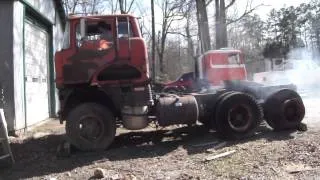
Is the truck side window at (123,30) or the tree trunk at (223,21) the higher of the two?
the tree trunk at (223,21)

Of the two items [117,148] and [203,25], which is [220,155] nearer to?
[117,148]

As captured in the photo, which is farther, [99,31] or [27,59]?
[27,59]

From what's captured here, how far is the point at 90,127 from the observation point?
11.8 metres

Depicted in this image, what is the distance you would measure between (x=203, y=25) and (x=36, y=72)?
21.4 m

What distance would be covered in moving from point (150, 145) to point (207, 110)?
1.68 meters

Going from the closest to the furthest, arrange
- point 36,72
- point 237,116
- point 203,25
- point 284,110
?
point 237,116, point 284,110, point 36,72, point 203,25

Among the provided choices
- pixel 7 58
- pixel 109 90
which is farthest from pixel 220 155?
pixel 7 58

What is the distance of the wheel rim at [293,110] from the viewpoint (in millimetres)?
13422

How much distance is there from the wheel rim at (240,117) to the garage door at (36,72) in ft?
23.0

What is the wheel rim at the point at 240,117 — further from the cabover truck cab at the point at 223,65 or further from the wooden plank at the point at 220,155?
the cabover truck cab at the point at 223,65

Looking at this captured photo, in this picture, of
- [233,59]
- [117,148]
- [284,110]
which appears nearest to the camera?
[117,148]

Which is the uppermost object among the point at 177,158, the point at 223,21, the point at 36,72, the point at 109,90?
the point at 223,21

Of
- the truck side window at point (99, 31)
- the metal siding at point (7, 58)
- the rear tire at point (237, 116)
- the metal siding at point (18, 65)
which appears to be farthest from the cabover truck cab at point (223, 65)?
the truck side window at point (99, 31)

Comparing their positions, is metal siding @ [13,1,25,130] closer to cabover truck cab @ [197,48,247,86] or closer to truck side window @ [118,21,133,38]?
truck side window @ [118,21,133,38]
